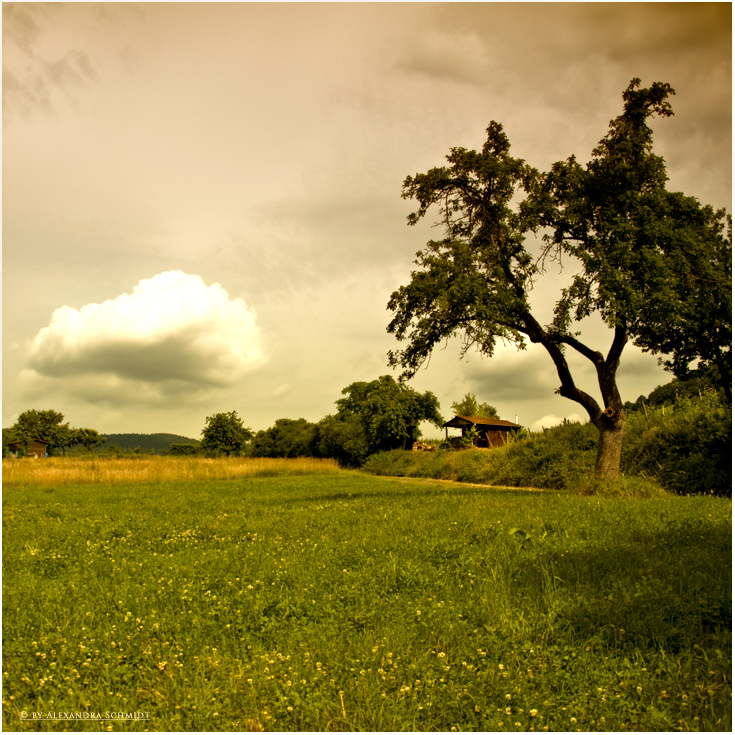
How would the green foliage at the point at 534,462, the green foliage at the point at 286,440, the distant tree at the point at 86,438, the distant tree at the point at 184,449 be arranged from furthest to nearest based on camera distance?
the distant tree at the point at 86,438 → the distant tree at the point at 184,449 → the green foliage at the point at 286,440 → the green foliage at the point at 534,462

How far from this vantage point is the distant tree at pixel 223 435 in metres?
84.1

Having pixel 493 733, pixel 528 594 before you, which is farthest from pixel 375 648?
pixel 528 594

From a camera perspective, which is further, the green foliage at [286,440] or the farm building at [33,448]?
the farm building at [33,448]

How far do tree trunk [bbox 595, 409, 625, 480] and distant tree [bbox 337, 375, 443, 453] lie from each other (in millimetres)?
38597

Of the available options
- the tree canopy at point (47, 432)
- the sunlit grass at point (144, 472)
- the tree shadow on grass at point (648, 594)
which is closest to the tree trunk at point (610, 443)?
the tree shadow on grass at point (648, 594)

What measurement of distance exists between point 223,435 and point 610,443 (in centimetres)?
7124

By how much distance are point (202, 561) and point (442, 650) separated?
5.07 m

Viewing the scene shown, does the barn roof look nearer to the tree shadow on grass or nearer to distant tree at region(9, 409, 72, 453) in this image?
the tree shadow on grass

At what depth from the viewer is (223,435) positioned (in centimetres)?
8431

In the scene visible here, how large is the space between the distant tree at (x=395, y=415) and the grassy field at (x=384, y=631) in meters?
50.5

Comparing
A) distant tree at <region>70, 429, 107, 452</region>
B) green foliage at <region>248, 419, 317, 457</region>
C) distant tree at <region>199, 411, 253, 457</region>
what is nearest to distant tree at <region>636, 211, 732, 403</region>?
green foliage at <region>248, 419, 317, 457</region>

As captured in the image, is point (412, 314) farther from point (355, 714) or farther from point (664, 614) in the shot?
point (355, 714)

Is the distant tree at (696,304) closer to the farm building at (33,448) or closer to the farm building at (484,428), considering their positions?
the farm building at (484,428)

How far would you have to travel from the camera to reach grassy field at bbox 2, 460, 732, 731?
15.1ft
